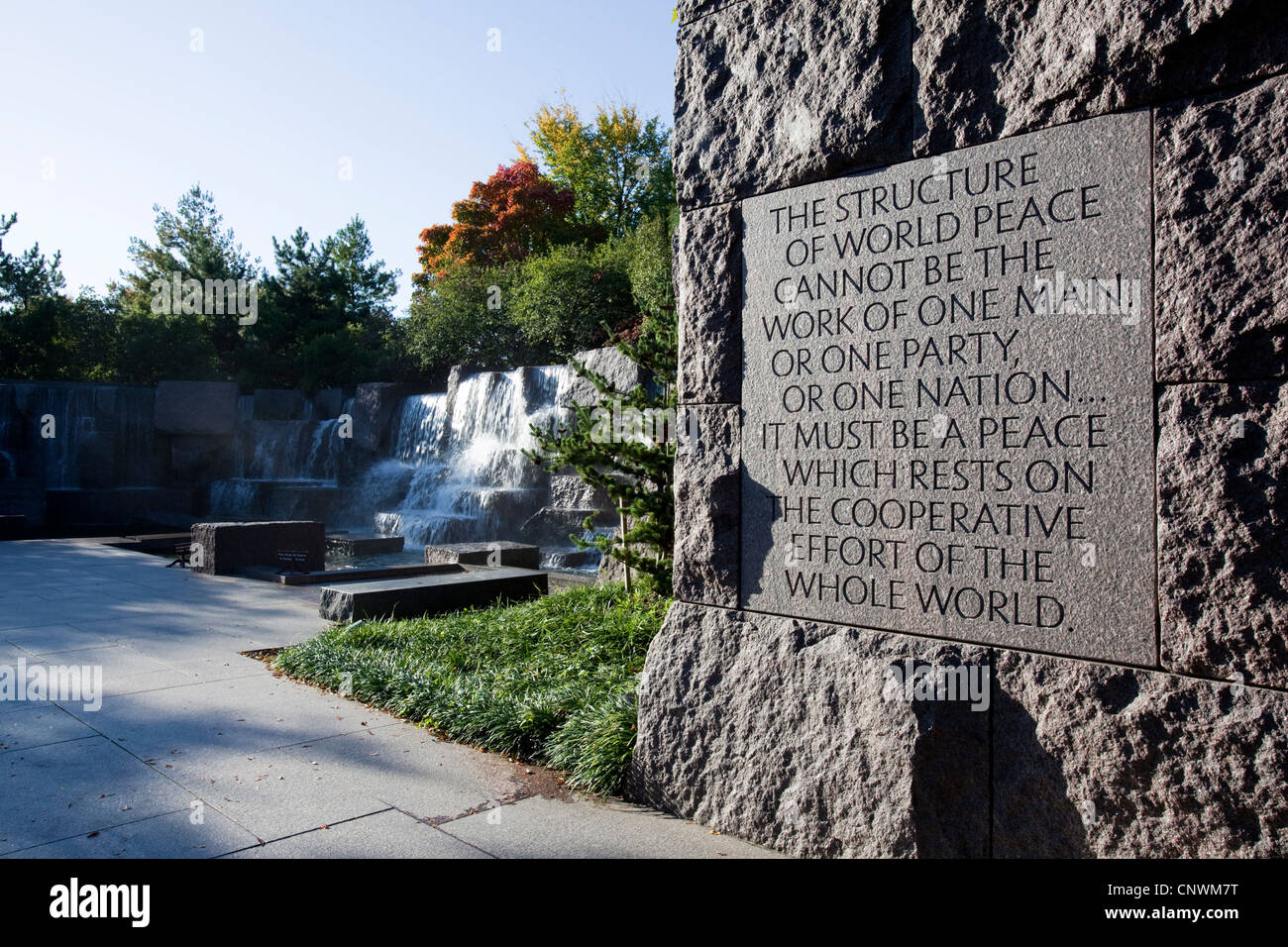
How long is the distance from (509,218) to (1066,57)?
28.4 meters

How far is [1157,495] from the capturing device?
8.68 feet

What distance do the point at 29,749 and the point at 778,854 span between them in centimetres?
354

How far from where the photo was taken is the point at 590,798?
3.81m

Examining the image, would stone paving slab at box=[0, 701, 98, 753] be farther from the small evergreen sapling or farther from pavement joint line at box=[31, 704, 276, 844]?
the small evergreen sapling

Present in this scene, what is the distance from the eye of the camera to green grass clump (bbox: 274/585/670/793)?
4164 mm

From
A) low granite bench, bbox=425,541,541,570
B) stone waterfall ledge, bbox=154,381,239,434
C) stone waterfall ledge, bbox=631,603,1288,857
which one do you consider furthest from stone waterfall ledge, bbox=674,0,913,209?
stone waterfall ledge, bbox=154,381,239,434

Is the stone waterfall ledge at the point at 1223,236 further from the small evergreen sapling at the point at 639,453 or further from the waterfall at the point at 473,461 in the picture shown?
the waterfall at the point at 473,461

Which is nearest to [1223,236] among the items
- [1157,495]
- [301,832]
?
[1157,495]

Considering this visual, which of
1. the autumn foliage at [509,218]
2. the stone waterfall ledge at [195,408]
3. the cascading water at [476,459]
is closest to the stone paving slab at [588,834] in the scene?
the cascading water at [476,459]

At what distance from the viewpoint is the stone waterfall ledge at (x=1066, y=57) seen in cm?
252

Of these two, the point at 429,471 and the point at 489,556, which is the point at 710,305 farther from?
the point at 429,471

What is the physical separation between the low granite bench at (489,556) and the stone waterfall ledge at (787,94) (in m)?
7.16
